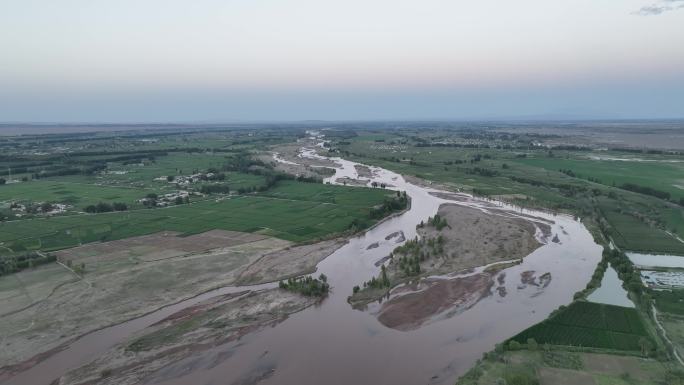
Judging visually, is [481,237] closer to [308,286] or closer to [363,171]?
[308,286]

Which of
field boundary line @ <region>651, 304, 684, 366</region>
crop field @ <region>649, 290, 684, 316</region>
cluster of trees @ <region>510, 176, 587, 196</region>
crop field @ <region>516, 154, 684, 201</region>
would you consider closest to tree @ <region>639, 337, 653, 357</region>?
field boundary line @ <region>651, 304, 684, 366</region>

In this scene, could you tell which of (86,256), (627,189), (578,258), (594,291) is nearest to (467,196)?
(627,189)

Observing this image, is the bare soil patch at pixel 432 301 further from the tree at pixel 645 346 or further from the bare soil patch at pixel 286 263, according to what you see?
the tree at pixel 645 346

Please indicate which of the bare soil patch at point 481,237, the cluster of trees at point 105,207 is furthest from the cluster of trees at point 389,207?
the cluster of trees at point 105,207

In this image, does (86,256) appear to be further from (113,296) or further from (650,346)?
(650,346)

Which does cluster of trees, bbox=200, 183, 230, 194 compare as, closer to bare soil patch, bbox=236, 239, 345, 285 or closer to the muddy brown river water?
bare soil patch, bbox=236, 239, 345, 285
